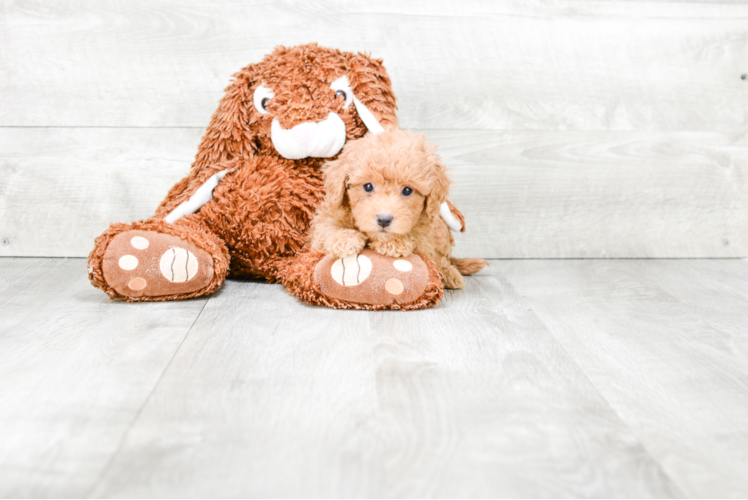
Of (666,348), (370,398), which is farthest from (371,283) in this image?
(666,348)

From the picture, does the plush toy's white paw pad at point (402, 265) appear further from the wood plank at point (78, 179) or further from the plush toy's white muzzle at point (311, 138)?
the wood plank at point (78, 179)

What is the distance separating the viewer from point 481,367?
752 millimetres

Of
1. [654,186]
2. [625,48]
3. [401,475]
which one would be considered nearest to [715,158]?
[654,186]

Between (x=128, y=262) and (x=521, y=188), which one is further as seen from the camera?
(x=521, y=188)

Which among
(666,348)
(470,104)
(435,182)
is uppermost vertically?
(470,104)

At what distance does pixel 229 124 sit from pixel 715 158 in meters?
1.05

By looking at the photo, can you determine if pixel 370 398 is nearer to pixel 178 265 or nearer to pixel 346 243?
pixel 346 243

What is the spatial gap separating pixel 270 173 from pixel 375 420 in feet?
1.82

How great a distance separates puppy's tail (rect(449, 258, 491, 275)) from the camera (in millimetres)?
1194

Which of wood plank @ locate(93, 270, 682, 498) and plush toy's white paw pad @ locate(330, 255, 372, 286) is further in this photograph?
plush toy's white paw pad @ locate(330, 255, 372, 286)

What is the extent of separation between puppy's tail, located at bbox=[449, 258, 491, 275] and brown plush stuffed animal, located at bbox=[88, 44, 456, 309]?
0.74ft

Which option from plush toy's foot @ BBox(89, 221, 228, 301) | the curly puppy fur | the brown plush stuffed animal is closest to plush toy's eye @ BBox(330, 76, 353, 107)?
the brown plush stuffed animal

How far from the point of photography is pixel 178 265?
949 mm

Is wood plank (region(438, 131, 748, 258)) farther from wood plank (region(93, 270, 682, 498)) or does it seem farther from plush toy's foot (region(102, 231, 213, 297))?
plush toy's foot (region(102, 231, 213, 297))
